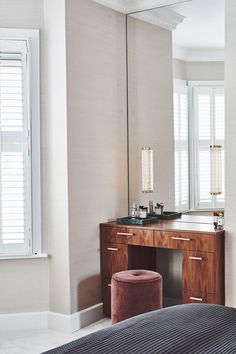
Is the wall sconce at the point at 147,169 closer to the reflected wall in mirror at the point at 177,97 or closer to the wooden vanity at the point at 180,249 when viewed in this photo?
the reflected wall in mirror at the point at 177,97

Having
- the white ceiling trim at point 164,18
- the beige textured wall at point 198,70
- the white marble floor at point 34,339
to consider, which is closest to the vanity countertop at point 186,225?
the white marble floor at point 34,339

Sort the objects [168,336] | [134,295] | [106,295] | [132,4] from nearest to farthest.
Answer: [168,336]
[134,295]
[106,295]
[132,4]

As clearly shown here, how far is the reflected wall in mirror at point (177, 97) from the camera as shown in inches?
157

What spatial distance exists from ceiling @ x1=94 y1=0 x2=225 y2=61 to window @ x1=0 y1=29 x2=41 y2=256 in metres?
0.82

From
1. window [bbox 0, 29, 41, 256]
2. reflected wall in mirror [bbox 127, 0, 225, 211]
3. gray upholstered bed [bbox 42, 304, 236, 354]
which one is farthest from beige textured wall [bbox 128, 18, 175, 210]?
gray upholstered bed [bbox 42, 304, 236, 354]

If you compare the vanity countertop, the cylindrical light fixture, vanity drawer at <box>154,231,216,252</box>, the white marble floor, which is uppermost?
the cylindrical light fixture

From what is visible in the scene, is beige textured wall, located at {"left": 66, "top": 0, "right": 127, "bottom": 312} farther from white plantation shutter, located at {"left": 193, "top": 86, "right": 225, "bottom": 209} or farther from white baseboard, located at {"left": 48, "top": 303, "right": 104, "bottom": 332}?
white plantation shutter, located at {"left": 193, "top": 86, "right": 225, "bottom": 209}

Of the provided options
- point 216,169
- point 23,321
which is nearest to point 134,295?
point 23,321

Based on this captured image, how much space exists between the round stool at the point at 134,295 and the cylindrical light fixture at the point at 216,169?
0.82 m

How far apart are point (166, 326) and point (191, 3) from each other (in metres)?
2.94

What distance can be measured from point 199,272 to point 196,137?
3.55 ft

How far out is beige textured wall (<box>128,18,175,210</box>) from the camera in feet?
14.0

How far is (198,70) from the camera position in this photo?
4051mm

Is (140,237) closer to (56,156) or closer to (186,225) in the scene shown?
(186,225)
